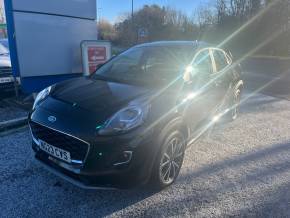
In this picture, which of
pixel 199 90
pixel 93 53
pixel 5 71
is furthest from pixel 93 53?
pixel 199 90

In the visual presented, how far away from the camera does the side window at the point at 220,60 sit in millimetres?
4988

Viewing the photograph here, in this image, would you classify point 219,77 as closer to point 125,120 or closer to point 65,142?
point 125,120

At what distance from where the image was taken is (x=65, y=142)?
2855 millimetres

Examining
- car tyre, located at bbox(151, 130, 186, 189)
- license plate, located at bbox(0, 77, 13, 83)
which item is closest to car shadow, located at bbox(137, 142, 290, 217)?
car tyre, located at bbox(151, 130, 186, 189)

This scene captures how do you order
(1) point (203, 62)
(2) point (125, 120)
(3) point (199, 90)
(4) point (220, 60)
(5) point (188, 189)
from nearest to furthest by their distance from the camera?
(2) point (125, 120)
(5) point (188, 189)
(3) point (199, 90)
(1) point (203, 62)
(4) point (220, 60)

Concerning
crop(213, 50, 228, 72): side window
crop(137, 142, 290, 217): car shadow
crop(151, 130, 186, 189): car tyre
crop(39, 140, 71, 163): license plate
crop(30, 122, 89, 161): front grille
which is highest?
crop(213, 50, 228, 72): side window

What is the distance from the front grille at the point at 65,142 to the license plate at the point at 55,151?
0.03 metres

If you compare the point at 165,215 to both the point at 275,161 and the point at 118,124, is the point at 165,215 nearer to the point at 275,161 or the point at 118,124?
the point at 118,124

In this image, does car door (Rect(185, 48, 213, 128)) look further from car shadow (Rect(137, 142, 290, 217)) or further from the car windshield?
car shadow (Rect(137, 142, 290, 217))

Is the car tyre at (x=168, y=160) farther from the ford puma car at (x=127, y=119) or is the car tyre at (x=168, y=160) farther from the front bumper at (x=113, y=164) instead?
the front bumper at (x=113, y=164)

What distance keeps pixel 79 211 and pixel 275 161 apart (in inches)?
117

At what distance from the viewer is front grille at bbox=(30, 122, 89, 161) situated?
2762mm

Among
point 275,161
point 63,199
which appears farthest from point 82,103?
point 275,161

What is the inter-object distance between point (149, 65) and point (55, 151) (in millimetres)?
1871
